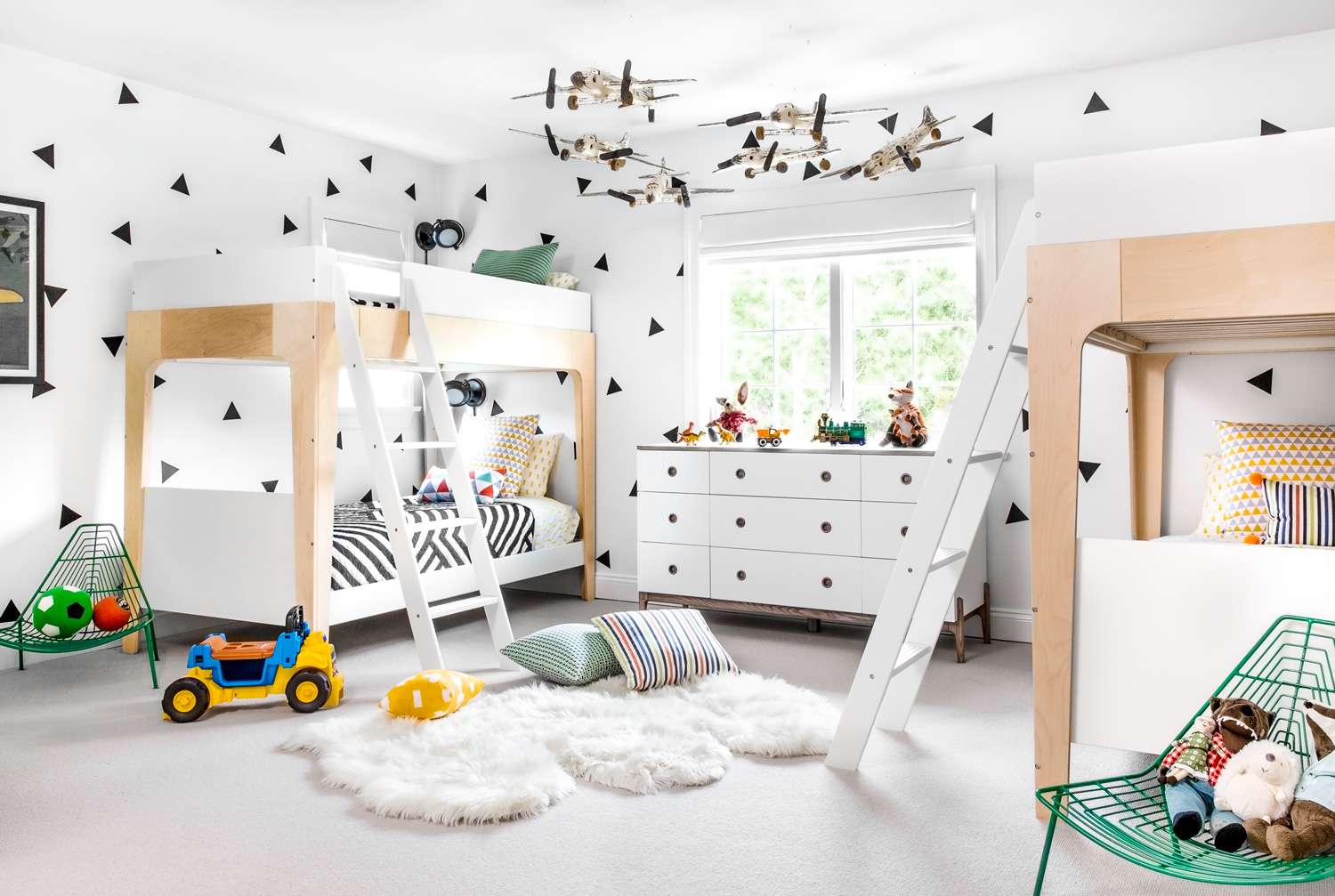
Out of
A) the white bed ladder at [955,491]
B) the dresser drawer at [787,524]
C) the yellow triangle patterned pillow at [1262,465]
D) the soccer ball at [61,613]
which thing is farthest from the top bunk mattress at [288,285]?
the yellow triangle patterned pillow at [1262,465]

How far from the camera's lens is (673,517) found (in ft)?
14.5

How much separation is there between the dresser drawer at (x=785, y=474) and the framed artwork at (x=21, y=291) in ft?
8.76

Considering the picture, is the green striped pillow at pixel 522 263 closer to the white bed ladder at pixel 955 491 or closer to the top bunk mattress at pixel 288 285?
the top bunk mattress at pixel 288 285

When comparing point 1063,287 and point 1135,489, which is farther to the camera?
point 1135,489

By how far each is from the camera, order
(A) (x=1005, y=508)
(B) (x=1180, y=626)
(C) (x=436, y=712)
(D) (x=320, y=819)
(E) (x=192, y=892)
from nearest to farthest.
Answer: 1. (E) (x=192, y=892)
2. (B) (x=1180, y=626)
3. (D) (x=320, y=819)
4. (C) (x=436, y=712)
5. (A) (x=1005, y=508)

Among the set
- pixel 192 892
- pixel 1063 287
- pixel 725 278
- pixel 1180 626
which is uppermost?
pixel 725 278

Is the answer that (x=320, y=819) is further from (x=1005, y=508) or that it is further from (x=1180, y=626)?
(x=1005, y=508)

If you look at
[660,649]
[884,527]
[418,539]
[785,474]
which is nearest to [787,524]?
[785,474]

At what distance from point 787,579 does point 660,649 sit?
962mm

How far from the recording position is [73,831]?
2244 millimetres

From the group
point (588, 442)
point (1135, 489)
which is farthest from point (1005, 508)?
point (588, 442)

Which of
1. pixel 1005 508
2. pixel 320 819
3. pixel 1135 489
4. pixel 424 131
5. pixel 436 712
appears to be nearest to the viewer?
pixel 320 819

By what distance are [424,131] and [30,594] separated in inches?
106

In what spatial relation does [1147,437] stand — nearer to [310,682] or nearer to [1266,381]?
[1266,381]
